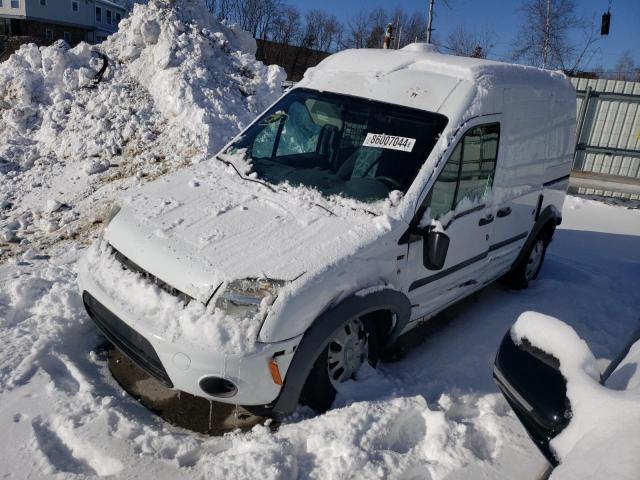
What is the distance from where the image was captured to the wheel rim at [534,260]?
5328mm

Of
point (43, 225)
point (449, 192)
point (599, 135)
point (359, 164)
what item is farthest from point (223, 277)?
point (599, 135)

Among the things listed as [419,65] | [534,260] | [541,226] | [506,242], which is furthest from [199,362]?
[534,260]

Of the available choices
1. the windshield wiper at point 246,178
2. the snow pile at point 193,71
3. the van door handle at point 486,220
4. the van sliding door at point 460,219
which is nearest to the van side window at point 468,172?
the van sliding door at point 460,219

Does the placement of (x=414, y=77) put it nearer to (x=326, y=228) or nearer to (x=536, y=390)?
(x=326, y=228)

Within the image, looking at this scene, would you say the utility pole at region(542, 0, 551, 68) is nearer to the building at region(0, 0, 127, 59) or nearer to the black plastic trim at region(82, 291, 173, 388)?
the black plastic trim at region(82, 291, 173, 388)

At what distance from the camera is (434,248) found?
3.21 m

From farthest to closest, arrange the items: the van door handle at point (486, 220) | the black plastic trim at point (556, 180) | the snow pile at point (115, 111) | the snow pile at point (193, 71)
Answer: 1. the snow pile at point (193, 71)
2. the snow pile at point (115, 111)
3. the black plastic trim at point (556, 180)
4. the van door handle at point (486, 220)

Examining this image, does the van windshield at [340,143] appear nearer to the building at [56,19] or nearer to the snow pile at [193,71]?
the snow pile at [193,71]

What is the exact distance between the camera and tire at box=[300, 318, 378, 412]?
292 centimetres

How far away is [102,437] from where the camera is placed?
8.95 ft

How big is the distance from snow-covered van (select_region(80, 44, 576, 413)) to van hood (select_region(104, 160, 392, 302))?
1 cm

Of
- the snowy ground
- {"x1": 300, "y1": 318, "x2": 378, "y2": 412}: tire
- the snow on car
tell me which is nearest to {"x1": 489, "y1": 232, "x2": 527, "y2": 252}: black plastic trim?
the snowy ground

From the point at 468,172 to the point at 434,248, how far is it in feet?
2.78

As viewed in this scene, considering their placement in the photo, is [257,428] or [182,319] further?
[257,428]
